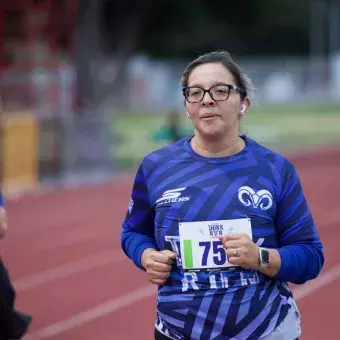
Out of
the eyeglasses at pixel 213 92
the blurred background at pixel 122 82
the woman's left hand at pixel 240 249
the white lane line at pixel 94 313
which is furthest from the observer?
the blurred background at pixel 122 82

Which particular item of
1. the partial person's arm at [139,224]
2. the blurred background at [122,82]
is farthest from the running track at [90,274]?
the partial person's arm at [139,224]

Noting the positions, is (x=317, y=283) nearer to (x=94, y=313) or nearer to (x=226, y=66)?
(x=94, y=313)

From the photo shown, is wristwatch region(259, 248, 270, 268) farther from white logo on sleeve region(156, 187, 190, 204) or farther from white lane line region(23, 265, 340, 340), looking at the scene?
white lane line region(23, 265, 340, 340)

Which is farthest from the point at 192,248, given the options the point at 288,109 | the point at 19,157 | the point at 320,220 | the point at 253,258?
the point at 288,109

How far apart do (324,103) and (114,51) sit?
15.7 meters

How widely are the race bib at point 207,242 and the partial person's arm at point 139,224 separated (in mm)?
259

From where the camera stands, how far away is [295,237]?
10.9 ft

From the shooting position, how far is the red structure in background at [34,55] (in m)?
19.7

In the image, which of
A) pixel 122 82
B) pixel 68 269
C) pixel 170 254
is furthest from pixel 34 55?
pixel 122 82

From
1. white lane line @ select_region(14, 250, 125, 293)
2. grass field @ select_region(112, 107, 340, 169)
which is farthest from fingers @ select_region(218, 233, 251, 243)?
grass field @ select_region(112, 107, 340, 169)

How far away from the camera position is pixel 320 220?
1195 cm

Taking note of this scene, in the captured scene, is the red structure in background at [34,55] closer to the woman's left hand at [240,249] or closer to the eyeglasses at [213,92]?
the eyeglasses at [213,92]

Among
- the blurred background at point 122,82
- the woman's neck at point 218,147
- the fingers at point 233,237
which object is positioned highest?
the woman's neck at point 218,147

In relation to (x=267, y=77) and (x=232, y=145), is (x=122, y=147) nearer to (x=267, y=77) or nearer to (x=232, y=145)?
(x=267, y=77)
